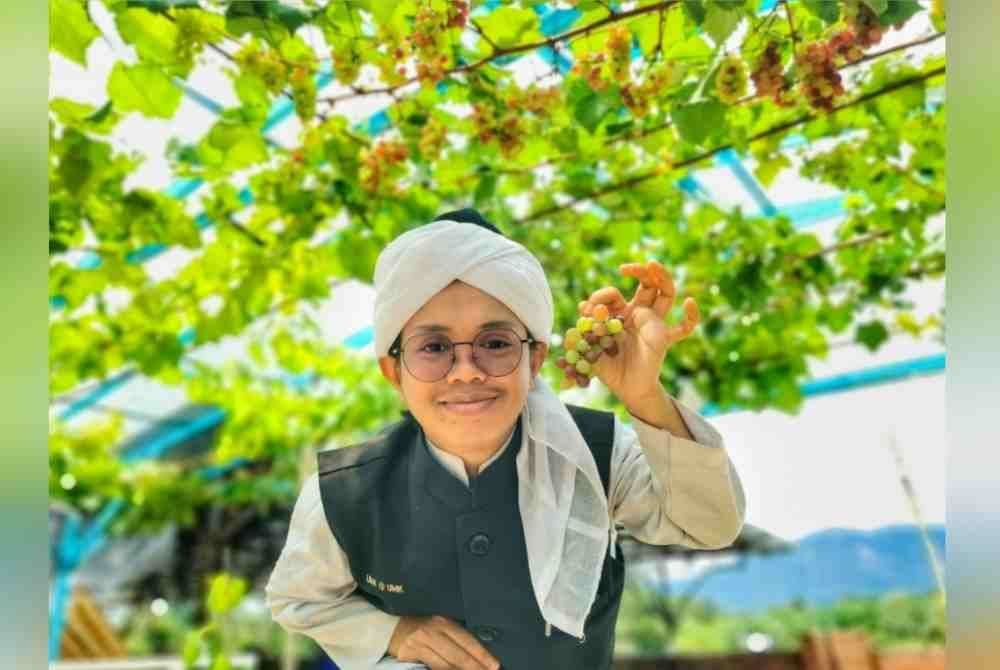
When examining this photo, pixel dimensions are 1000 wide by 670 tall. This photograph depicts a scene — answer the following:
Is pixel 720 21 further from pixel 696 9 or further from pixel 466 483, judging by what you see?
pixel 466 483

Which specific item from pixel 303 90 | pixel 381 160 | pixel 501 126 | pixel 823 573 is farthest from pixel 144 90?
pixel 823 573

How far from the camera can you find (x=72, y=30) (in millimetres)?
1215

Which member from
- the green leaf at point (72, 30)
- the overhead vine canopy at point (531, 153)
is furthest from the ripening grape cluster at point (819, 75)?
the green leaf at point (72, 30)

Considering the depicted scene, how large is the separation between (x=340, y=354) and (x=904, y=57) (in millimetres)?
3402

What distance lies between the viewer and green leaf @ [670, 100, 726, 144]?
1.18 metres

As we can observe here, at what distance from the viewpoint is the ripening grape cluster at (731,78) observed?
1152mm

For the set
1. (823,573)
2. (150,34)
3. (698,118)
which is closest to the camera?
(698,118)

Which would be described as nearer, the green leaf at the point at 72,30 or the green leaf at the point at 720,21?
the green leaf at the point at 720,21

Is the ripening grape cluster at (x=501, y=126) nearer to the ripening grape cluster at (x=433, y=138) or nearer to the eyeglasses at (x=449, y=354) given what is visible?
the ripening grape cluster at (x=433, y=138)

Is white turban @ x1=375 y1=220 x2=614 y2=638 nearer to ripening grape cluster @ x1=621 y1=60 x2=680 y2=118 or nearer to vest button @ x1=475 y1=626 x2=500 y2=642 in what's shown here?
vest button @ x1=475 y1=626 x2=500 y2=642

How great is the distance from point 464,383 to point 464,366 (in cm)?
2

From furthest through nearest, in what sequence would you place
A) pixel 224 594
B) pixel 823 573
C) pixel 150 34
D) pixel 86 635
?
pixel 86 635
pixel 823 573
pixel 224 594
pixel 150 34

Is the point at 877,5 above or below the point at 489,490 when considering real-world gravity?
above

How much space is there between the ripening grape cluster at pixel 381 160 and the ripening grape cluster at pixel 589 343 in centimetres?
61
